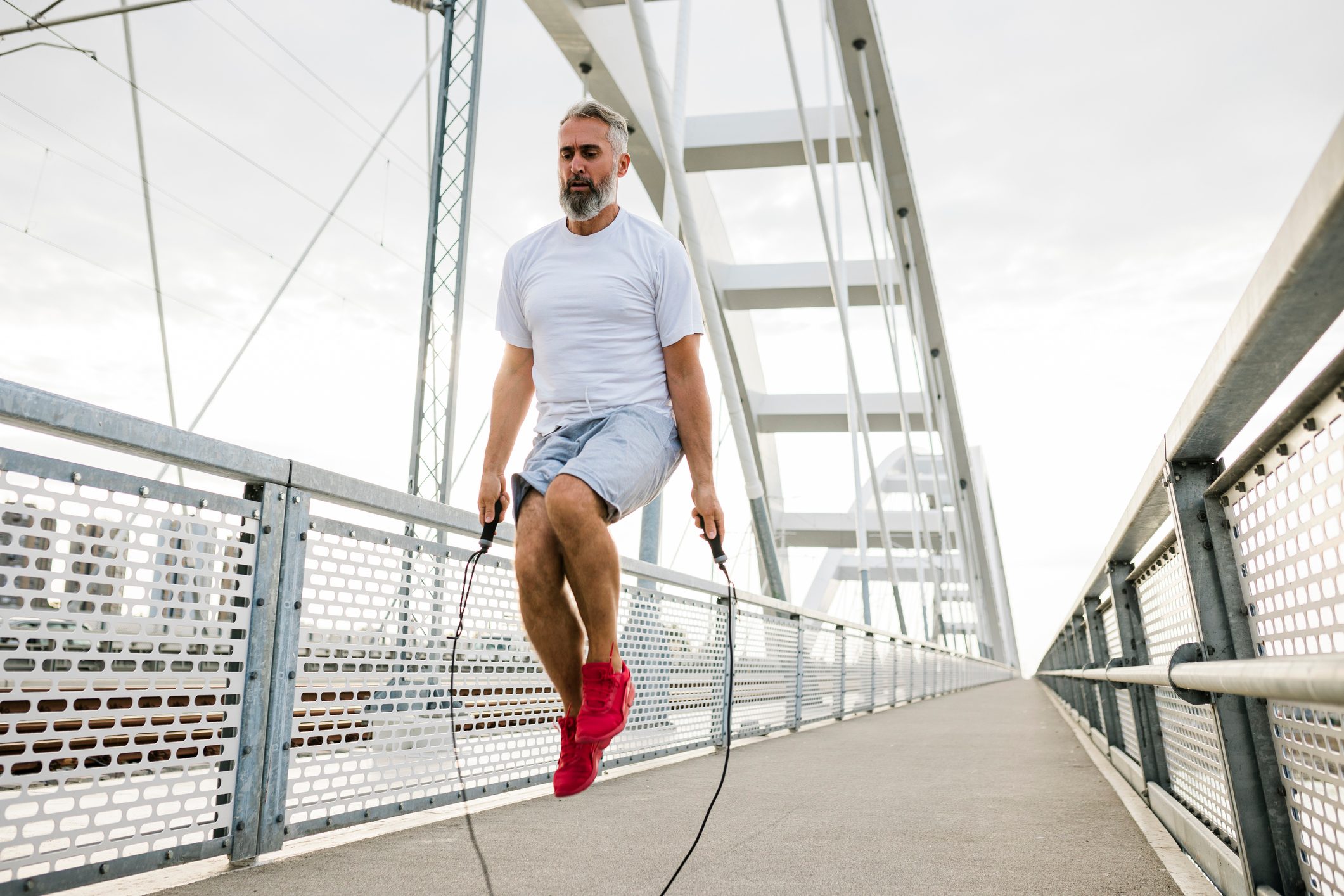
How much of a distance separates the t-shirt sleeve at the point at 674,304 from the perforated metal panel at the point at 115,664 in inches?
39.6

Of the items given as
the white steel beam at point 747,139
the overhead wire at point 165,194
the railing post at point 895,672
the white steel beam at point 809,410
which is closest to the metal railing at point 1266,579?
the railing post at point 895,672

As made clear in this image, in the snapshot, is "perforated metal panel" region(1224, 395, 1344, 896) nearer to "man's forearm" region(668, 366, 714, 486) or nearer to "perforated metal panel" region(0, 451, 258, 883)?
"man's forearm" region(668, 366, 714, 486)

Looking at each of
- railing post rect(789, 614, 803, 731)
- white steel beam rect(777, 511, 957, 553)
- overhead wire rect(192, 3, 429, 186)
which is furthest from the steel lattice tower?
white steel beam rect(777, 511, 957, 553)

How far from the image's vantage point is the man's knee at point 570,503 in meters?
2.08

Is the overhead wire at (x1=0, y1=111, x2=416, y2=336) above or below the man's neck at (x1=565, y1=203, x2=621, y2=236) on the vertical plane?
above

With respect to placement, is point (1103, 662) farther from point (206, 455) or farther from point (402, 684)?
point (206, 455)

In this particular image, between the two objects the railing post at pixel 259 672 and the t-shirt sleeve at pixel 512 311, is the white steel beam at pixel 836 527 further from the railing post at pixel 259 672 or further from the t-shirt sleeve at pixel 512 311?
the railing post at pixel 259 672

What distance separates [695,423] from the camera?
7.72 feet

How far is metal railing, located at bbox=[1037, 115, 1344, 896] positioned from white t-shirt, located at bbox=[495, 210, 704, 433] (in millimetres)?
1057

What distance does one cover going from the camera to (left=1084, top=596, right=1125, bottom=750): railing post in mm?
4480

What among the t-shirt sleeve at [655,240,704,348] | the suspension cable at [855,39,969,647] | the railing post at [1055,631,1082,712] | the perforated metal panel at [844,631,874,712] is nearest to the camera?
the t-shirt sleeve at [655,240,704,348]

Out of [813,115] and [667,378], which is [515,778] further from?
[813,115]

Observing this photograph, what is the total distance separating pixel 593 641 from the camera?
2.12 meters

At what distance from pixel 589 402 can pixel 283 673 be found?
3.01 ft
